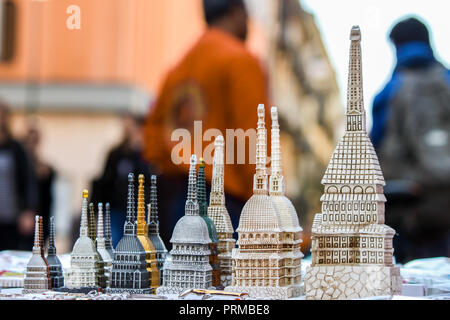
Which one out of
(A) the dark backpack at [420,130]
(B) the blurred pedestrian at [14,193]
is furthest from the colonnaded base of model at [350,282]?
(B) the blurred pedestrian at [14,193]

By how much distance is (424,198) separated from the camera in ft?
26.5

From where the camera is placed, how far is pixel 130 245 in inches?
225

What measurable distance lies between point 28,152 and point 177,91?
2.16 meters

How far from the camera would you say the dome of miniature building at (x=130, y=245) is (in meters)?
5.69

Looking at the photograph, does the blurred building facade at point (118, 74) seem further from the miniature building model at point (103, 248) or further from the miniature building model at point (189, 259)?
the miniature building model at point (189, 259)

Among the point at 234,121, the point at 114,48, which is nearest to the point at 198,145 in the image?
the point at 234,121

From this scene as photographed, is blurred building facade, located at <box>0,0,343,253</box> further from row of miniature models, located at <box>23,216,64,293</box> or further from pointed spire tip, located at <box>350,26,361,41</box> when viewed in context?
pointed spire tip, located at <box>350,26,361,41</box>

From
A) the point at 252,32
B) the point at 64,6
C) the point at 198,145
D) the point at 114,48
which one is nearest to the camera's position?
the point at 198,145

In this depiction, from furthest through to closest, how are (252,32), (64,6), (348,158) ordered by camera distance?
(252,32) < (64,6) < (348,158)

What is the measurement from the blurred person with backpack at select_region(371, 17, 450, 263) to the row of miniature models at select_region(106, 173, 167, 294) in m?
2.64

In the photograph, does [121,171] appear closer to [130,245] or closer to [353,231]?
[130,245]

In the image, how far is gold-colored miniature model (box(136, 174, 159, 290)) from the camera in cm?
580
